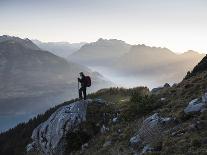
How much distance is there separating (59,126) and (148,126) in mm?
8183

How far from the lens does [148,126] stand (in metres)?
21.1

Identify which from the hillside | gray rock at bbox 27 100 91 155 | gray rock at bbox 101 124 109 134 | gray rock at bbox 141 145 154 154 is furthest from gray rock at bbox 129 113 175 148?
gray rock at bbox 27 100 91 155

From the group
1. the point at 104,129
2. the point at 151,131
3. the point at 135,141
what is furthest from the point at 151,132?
the point at 104,129

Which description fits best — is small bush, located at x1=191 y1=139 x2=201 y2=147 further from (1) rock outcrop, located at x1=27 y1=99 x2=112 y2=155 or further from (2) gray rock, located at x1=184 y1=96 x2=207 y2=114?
(1) rock outcrop, located at x1=27 y1=99 x2=112 y2=155

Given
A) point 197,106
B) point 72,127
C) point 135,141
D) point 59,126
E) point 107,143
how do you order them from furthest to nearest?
point 59,126
point 72,127
point 107,143
point 135,141
point 197,106

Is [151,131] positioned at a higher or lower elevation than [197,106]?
lower

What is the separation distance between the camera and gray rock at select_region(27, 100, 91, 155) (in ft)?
88.0

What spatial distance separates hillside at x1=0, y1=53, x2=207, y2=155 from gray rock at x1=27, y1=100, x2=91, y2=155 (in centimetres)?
31

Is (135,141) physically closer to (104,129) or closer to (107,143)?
(107,143)

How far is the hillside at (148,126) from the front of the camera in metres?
17.2

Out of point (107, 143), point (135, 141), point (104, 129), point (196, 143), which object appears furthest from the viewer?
point (104, 129)

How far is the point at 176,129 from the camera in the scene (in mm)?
18812

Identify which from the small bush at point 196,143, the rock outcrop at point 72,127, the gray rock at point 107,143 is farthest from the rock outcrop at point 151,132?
the rock outcrop at point 72,127

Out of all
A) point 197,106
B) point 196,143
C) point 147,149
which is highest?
point 197,106
